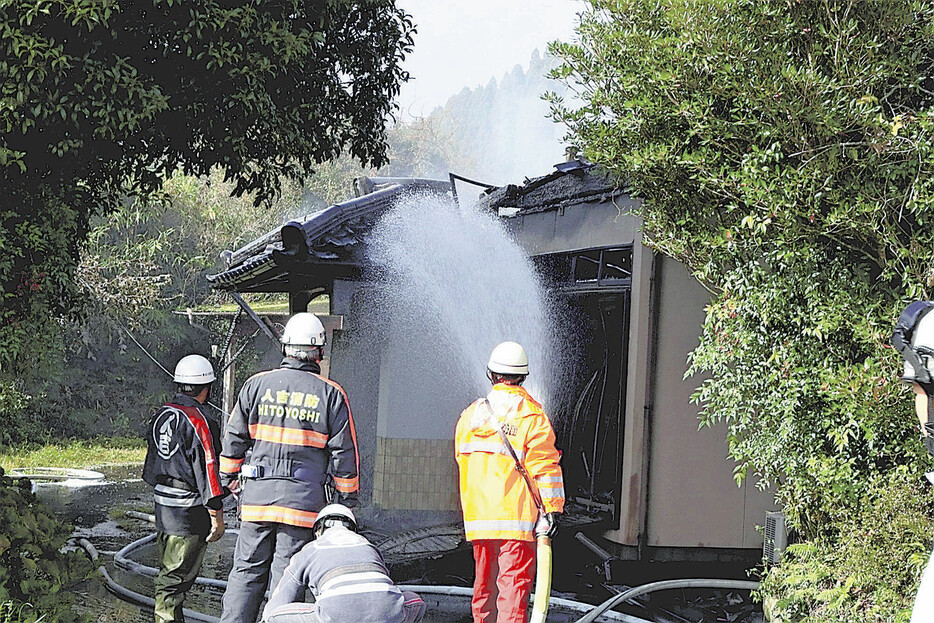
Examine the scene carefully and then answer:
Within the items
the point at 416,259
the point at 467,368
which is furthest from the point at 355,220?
the point at 467,368

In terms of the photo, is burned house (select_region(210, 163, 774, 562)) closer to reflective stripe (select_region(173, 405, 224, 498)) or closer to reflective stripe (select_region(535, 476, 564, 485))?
reflective stripe (select_region(535, 476, 564, 485))

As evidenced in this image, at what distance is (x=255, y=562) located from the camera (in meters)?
5.53

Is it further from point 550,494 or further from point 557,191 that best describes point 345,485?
point 557,191

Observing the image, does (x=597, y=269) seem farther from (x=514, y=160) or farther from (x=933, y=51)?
(x=514, y=160)

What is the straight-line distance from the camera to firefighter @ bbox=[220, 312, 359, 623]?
5508mm

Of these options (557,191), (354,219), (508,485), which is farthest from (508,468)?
(354,219)

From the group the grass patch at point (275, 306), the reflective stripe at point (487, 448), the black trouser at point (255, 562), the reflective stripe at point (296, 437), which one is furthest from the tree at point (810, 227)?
the grass patch at point (275, 306)

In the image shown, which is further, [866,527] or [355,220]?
[355,220]

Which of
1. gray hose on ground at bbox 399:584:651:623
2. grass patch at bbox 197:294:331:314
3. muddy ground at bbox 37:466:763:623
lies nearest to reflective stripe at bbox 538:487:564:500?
muddy ground at bbox 37:466:763:623

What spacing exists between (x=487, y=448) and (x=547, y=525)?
595 mm

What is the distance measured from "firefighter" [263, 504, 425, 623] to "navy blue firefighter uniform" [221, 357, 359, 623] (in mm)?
1571

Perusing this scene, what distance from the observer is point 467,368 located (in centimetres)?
1046

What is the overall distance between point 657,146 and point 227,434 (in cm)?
302

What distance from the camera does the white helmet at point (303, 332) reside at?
18.6ft
